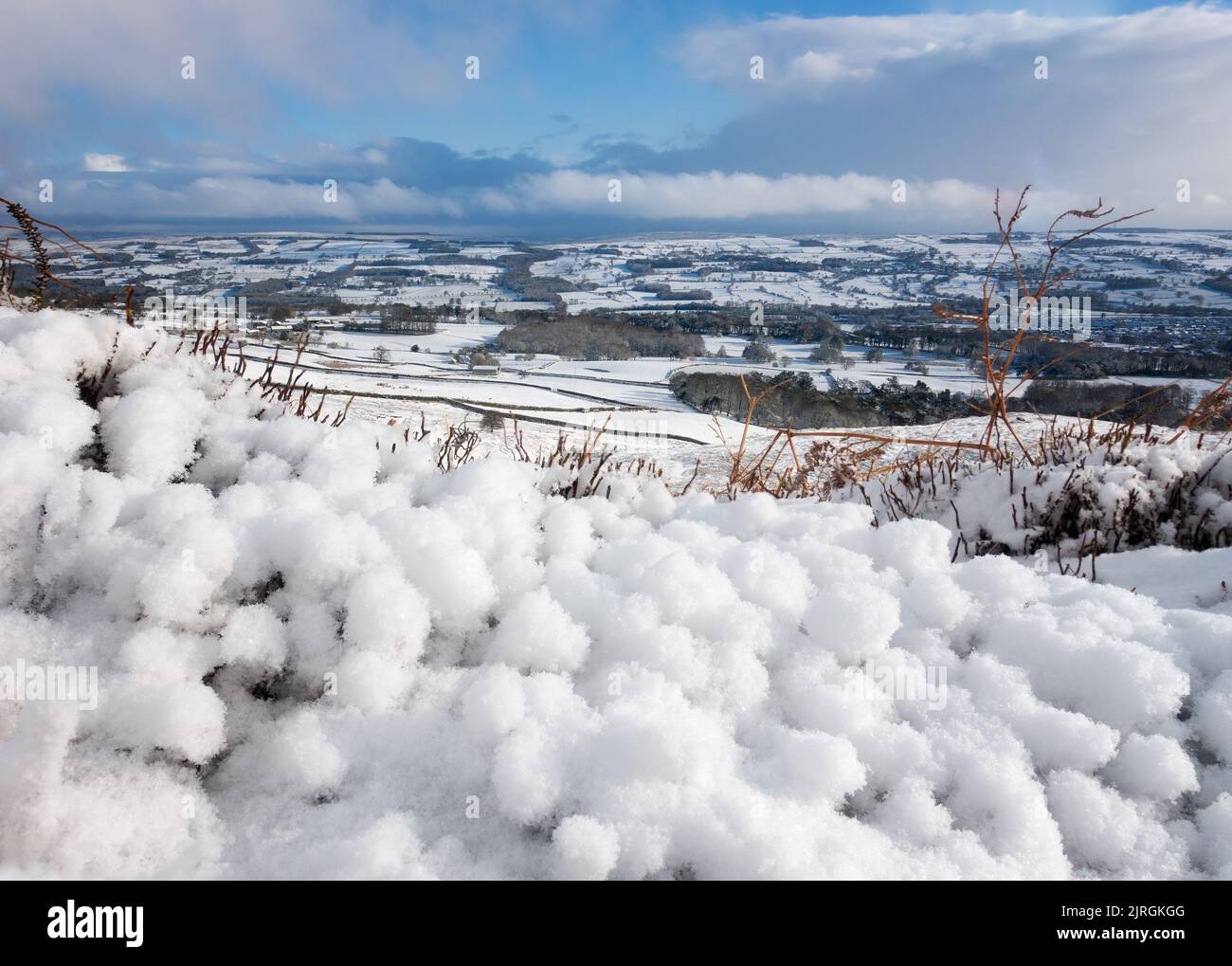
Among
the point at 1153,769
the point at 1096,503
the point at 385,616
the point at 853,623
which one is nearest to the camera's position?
the point at 1153,769

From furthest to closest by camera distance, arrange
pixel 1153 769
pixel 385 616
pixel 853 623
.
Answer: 1. pixel 853 623
2. pixel 385 616
3. pixel 1153 769

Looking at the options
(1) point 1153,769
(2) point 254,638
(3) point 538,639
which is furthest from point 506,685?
(1) point 1153,769

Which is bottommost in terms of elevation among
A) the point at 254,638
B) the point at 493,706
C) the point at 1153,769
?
the point at 1153,769

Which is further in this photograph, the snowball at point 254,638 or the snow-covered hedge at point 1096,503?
Answer: the snow-covered hedge at point 1096,503

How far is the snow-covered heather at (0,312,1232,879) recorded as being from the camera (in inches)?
44.3

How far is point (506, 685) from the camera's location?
137 centimetres

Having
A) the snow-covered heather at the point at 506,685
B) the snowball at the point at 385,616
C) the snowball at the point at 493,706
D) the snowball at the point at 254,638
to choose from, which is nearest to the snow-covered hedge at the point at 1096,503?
the snow-covered heather at the point at 506,685

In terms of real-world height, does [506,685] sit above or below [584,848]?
above

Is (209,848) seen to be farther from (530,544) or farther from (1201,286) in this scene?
(1201,286)

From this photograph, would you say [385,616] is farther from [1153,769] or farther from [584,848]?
[1153,769]

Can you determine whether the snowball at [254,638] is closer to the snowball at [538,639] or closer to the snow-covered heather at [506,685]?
the snow-covered heather at [506,685]

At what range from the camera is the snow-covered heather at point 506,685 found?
113 centimetres

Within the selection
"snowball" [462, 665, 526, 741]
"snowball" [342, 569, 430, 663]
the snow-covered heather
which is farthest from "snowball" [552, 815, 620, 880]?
"snowball" [342, 569, 430, 663]

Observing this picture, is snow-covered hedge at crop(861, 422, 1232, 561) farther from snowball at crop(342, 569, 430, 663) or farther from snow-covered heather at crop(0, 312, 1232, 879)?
snowball at crop(342, 569, 430, 663)
